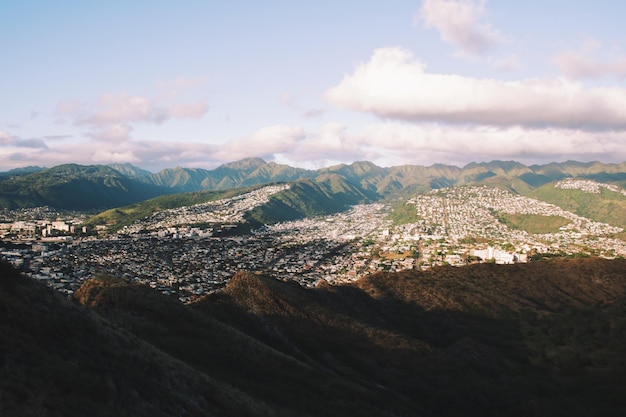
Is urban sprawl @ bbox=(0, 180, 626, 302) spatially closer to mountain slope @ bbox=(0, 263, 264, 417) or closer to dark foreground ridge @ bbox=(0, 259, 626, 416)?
dark foreground ridge @ bbox=(0, 259, 626, 416)

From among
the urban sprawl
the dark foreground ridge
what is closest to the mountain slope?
the dark foreground ridge

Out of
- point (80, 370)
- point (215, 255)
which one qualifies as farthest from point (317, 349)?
point (215, 255)

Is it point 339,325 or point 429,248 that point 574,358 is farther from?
point 429,248

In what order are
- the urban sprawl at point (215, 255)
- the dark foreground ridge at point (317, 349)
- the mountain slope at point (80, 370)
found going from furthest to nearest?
the urban sprawl at point (215, 255), the dark foreground ridge at point (317, 349), the mountain slope at point (80, 370)

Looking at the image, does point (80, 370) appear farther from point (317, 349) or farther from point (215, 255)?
point (215, 255)

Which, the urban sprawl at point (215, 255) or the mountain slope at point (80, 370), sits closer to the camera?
the mountain slope at point (80, 370)

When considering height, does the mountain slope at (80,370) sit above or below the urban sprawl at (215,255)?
above

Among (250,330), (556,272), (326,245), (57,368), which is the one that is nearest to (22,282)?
(57,368)

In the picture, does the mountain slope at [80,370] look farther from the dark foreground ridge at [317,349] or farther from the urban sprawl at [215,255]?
the urban sprawl at [215,255]

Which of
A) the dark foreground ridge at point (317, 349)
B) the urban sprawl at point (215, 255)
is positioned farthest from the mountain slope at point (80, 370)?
the urban sprawl at point (215, 255)
